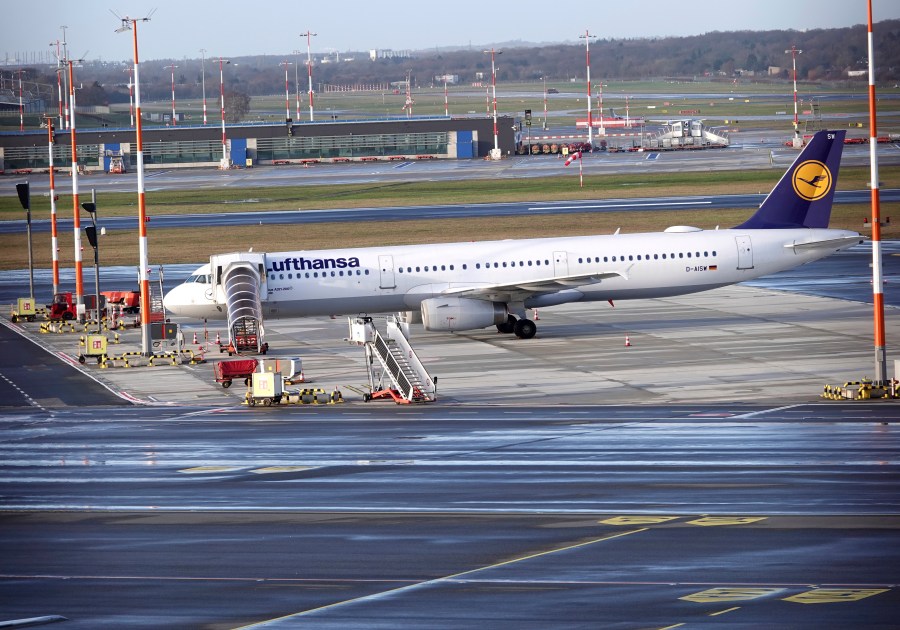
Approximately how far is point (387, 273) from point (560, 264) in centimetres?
735

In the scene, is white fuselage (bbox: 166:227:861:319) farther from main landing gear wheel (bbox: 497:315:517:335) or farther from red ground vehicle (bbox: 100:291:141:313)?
red ground vehicle (bbox: 100:291:141:313)

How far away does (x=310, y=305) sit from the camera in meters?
55.7

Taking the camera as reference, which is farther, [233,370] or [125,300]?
[125,300]

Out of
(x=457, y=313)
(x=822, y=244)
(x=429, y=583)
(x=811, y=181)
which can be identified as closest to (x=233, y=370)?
(x=457, y=313)

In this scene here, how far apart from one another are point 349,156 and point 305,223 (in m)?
70.1

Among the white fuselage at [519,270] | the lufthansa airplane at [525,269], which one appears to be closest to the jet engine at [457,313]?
the lufthansa airplane at [525,269]

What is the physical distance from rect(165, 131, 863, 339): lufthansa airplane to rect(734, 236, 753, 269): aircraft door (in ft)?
0.14

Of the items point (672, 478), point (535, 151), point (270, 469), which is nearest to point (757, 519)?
point (672, 478)

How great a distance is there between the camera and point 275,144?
169250 millimetres

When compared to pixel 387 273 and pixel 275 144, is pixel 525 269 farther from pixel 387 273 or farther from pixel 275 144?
pixel 275 144

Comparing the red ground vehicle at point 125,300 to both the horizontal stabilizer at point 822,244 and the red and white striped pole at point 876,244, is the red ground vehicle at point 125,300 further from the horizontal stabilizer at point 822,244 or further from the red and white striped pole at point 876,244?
the red and white striped pole at point 876,244

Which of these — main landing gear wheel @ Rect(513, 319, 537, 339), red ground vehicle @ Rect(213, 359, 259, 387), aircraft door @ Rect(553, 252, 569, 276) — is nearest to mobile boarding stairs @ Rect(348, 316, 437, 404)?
red ground vehicle @ Rect(213, 359, 259, 387)

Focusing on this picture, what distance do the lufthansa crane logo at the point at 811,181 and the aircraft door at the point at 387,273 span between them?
1791cm

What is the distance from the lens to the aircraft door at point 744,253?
187ft
